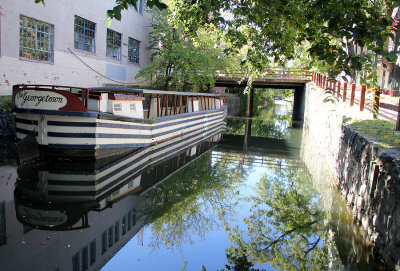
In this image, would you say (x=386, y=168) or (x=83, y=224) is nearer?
(x=386, y=168)

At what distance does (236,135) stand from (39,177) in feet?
45.5

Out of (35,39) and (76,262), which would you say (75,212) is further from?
(35,39)

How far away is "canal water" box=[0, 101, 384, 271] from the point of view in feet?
16.3

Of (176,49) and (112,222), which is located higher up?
(176,49)

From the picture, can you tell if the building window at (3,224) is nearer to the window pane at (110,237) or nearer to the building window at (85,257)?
the building window at (85,257)

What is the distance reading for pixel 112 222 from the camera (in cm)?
602

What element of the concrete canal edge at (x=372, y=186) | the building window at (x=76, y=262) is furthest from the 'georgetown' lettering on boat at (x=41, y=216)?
the concrete canal edge at (x=372, y=186)

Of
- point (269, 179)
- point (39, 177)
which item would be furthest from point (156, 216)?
point (269, 179)

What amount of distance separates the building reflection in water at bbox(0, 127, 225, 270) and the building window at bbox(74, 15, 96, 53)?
32.7ft

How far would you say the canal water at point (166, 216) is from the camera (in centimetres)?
495

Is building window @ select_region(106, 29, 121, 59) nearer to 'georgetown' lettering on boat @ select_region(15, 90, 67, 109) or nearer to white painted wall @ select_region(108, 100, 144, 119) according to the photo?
white painted wall @ select_region(108, 100, 144, 119)

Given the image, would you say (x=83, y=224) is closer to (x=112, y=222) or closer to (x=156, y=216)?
(x=112, y=222)

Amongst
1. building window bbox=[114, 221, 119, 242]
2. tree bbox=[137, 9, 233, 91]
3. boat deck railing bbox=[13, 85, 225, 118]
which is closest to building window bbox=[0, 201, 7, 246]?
building window bbox=[114, 221, 119, 242]

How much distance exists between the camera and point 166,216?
6547 mm
